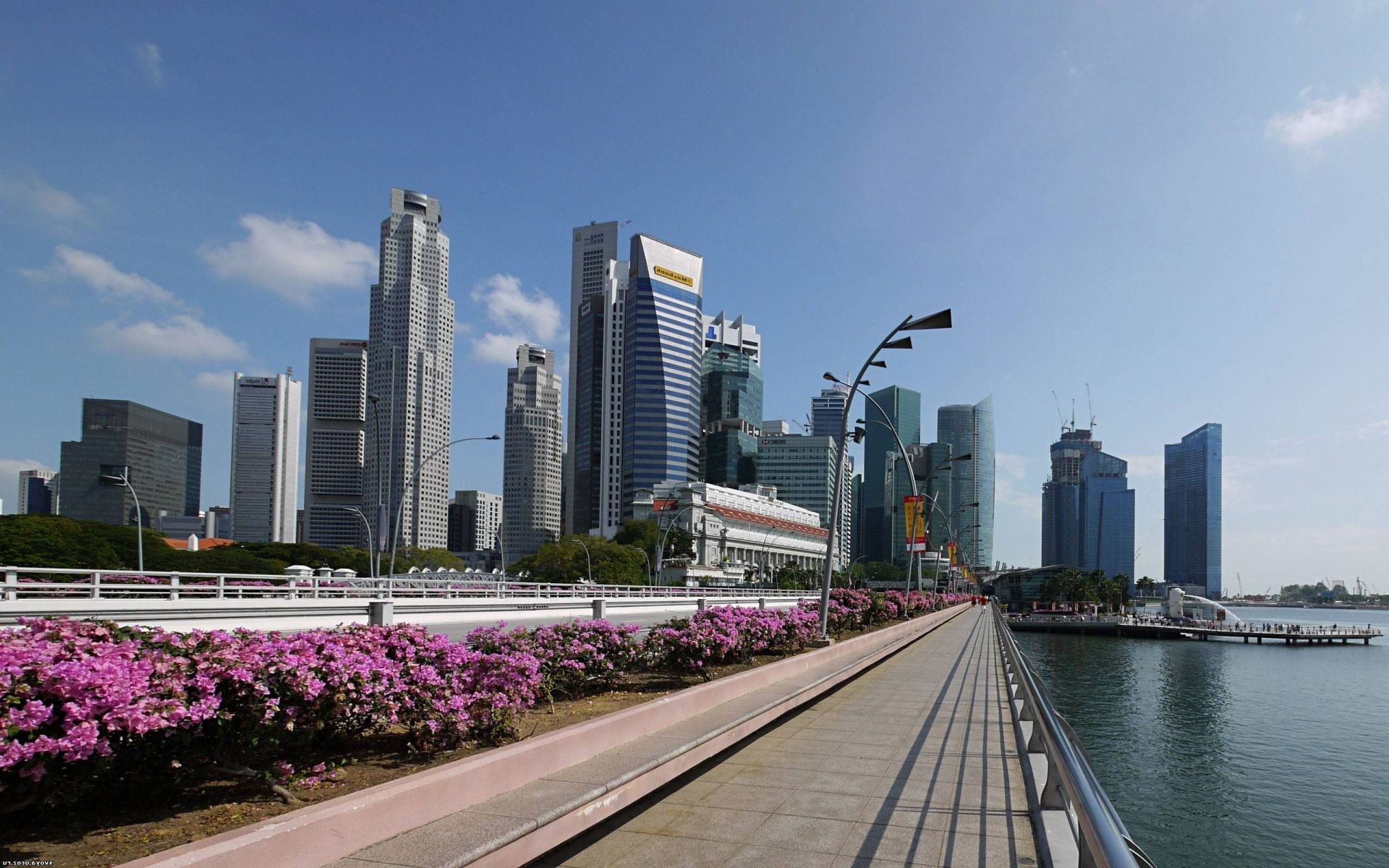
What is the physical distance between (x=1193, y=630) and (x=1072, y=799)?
4900 inches

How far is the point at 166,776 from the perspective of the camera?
5227mm

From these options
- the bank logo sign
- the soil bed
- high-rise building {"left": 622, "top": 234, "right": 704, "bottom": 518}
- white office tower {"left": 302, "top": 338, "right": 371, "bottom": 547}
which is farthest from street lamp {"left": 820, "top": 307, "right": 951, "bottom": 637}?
white office tower {"left": 302, "top": 338, "right": 371, "bottom": 547}

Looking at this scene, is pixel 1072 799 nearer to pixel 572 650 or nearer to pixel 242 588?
pixel 572 650

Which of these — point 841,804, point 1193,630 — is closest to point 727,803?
point 841,804

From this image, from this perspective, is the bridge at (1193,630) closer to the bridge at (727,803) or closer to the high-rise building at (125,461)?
the bridge at (727,803)

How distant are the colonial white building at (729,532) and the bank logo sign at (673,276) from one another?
4424 cm

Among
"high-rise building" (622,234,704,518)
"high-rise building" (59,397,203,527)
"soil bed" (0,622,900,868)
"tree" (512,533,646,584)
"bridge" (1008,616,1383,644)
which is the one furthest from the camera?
"high-rise building" (622,234,704,518)

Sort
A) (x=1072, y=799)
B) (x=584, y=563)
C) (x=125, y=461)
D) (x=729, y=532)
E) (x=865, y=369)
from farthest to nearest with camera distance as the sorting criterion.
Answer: (x=125, y=461)
(x=729, y=532)
(x=584, y=563)
(x=865, y=369)
(x=1072, y=799)

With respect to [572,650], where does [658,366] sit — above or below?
above

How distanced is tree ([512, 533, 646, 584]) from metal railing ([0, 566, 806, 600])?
133 feet

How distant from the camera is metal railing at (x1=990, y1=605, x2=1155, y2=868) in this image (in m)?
3.30

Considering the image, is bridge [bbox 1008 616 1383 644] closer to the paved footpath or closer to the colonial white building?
the colonial white building

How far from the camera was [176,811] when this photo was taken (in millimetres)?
5121

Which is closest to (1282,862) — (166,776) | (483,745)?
(483,745)
